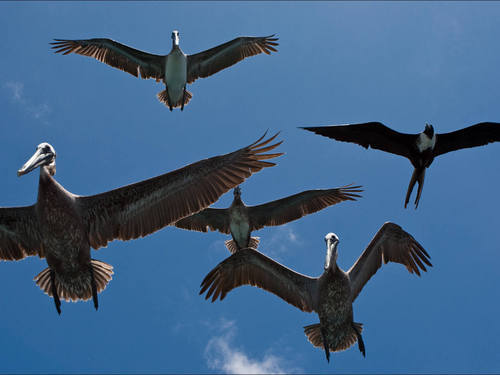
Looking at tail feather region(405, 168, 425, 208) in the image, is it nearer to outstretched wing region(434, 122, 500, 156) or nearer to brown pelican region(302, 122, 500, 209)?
brown pelican region(302, 122, 500, 209)

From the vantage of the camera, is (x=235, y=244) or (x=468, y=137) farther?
(x=235, y=244)

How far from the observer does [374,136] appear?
1002 cm

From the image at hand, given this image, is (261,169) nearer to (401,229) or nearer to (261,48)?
(401,229)

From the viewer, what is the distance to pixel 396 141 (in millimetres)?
10133

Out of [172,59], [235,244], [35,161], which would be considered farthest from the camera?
[172,59]

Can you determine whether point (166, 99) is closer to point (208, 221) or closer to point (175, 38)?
point (175, 38)

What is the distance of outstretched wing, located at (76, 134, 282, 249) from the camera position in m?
6.79

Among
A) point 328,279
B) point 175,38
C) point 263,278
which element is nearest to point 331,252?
point 328,279

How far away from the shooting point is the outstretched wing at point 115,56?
524 inches

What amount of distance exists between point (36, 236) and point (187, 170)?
2.33m

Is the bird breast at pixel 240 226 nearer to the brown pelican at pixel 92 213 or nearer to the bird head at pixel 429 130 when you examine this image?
the bird head at pixel 429 130

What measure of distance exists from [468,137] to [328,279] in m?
4.09

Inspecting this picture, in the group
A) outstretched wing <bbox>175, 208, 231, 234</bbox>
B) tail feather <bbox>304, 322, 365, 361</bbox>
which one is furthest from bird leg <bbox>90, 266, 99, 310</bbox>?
outstretched wing <bbox>175, 208, 231, 234</bbox>

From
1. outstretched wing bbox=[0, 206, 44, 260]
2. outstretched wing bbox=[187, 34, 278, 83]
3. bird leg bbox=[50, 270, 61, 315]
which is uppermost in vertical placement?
outstretched wing bbox=[187, 34, 278, 83]
